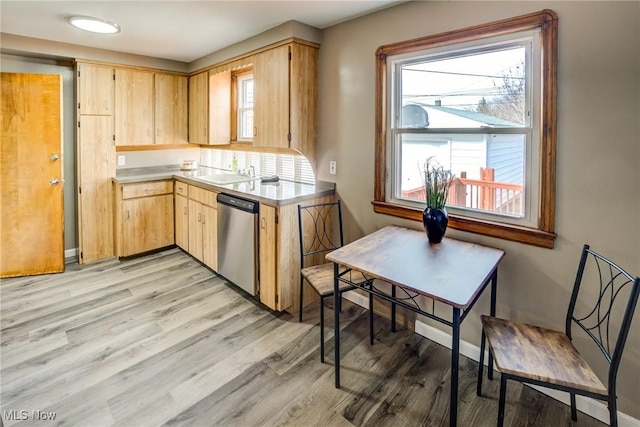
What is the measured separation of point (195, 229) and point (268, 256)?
1388mm

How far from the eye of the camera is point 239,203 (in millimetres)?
2955

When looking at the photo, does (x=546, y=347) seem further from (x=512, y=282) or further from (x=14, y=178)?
(x=14, y=178)

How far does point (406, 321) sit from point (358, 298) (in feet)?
1.55

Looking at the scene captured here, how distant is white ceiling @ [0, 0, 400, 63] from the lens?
2455 mm

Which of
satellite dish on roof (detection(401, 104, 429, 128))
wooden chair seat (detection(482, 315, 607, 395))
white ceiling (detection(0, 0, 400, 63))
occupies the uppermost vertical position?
white ceiling (detection(0, 0, 400, 63))

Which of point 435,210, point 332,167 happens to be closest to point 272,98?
point 332,167

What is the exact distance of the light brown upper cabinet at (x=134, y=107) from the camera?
3.89 metres

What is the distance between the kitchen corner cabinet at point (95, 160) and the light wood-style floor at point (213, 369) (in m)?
0.90

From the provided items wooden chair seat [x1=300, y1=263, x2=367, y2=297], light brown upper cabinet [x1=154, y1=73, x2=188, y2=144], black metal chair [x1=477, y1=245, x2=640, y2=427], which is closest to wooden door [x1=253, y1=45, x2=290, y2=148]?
wooden chair seat [x1=300, y1=263, x2=367, y2=297]

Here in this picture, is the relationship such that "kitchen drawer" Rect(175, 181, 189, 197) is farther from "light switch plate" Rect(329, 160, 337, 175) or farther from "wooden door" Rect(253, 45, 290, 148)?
"light switch plate" Rect(329, 160, 337, 175)

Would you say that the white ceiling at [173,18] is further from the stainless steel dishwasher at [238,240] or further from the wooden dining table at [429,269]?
the wooden dining table at [429,269]

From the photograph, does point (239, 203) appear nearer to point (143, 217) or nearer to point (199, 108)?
point (143, 217)

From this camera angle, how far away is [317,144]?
3.10 meters

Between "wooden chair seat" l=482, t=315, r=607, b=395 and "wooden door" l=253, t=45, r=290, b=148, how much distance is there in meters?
2.08
